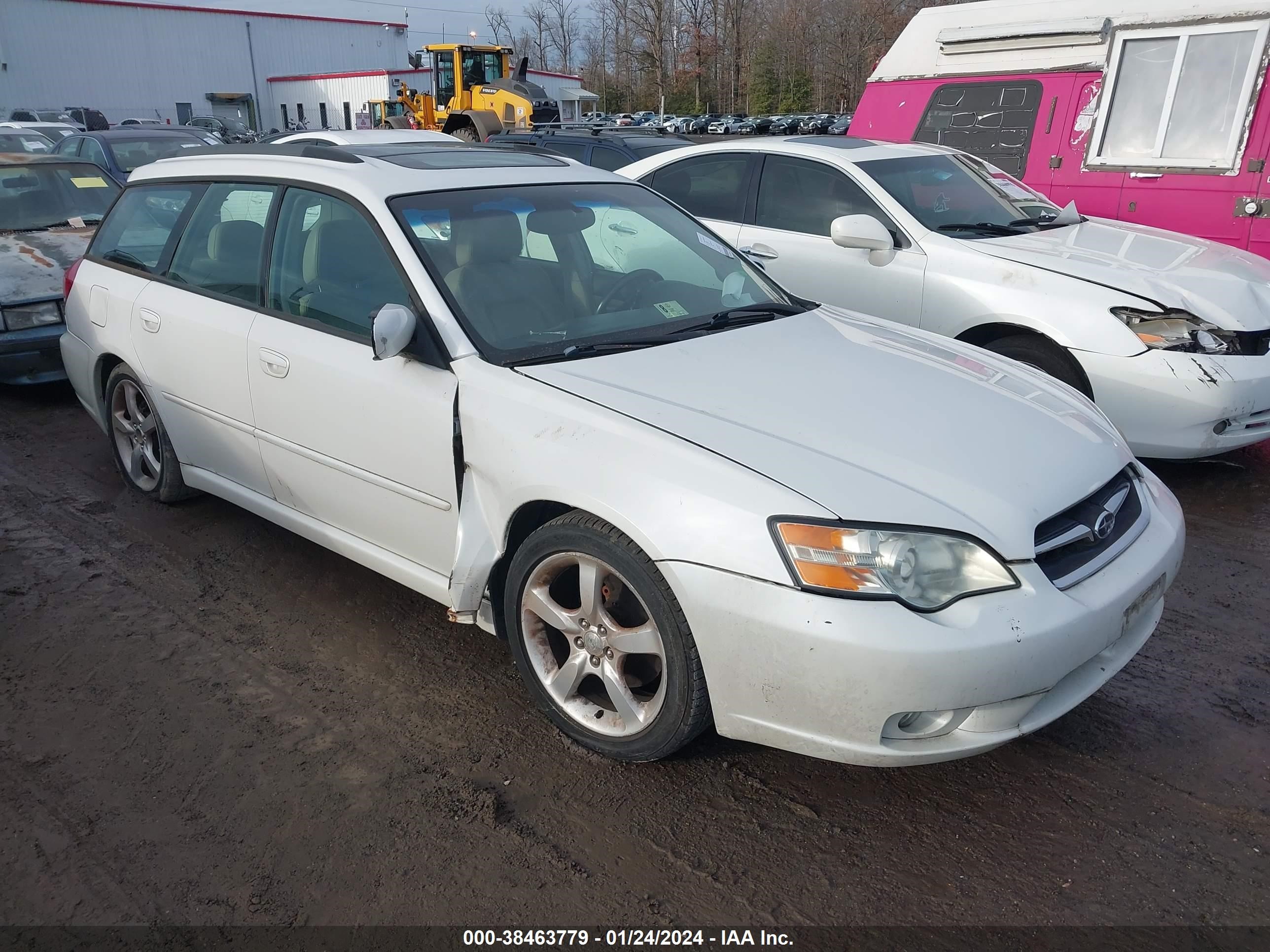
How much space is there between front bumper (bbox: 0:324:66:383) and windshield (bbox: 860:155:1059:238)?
530cm

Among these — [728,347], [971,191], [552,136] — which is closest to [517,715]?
[728,347]

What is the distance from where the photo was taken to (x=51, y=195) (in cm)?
754

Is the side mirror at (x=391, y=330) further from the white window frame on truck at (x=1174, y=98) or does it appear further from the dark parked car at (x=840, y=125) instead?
the dark parked car at (x=840, y=125)

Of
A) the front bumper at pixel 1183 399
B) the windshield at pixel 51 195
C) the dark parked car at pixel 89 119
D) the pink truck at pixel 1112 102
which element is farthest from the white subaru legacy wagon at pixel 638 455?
the dark parked car at pixel 89 119

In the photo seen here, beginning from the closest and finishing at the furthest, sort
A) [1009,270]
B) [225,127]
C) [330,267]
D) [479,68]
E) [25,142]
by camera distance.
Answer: [330,267], [1009,270], [25,142], [479,68], [225,127]

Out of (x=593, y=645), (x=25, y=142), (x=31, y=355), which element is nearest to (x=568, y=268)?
(x=593, y=645)

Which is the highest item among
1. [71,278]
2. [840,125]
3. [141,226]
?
[141,226]

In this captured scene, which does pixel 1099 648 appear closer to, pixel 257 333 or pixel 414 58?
pixel 257 333

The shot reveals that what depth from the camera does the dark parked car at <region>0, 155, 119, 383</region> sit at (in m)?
6.18

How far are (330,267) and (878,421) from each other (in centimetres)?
202

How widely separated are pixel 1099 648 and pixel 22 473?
17.4 ft

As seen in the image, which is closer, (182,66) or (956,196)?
(956,196)

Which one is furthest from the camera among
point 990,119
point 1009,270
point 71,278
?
point 990,119

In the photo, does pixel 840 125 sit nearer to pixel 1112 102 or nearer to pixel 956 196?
pixel 1112 102
